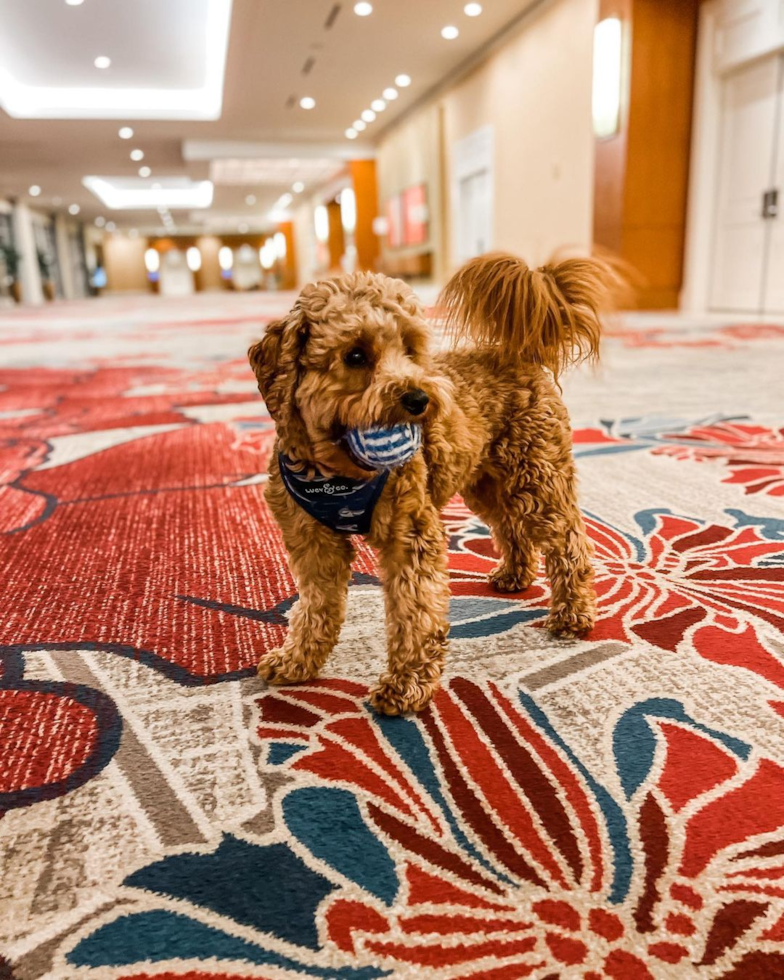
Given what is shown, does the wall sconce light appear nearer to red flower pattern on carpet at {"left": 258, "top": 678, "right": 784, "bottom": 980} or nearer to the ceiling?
the ceiling

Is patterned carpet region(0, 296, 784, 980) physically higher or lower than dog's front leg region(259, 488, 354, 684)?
lower

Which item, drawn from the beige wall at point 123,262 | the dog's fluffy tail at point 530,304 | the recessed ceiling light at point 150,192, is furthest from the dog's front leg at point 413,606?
the beige wall at point 123,262

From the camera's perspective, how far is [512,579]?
1574 millimetres

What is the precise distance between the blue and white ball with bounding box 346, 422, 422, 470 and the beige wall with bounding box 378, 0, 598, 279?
7.81 m

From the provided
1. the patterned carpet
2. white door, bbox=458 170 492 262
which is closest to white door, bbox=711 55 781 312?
white door, bbox=458 170 492 262

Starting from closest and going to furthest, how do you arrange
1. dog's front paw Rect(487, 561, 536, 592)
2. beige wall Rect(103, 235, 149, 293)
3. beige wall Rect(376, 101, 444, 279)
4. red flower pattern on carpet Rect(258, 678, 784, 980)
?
red flower pattern on carpet Rect(258, 678, 784, 980)
dog's front paw Rect(487, 561, 536, 592)
beige wall Rect(376, 101, 444, 279)
beige wall Rect(103, 235, 149, 293)

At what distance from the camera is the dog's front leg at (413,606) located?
115cm

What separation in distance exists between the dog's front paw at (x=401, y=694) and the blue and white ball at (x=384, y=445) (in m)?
0.33

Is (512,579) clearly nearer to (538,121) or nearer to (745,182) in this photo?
(745,182)

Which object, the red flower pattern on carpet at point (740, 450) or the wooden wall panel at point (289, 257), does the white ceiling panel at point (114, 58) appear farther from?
the wooden wall panel at point (289, 257)

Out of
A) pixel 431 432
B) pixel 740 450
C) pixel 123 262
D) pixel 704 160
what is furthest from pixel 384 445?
pixel 123 262

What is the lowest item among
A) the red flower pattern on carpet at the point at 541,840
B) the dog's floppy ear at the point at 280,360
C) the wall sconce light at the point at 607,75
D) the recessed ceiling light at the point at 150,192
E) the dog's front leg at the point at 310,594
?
the red flower pattern on carpet at the point at 541,840

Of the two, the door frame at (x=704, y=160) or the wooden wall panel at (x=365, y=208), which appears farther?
the wooden wall panel at (x=365, y=208)

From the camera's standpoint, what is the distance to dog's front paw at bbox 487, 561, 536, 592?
157cm
